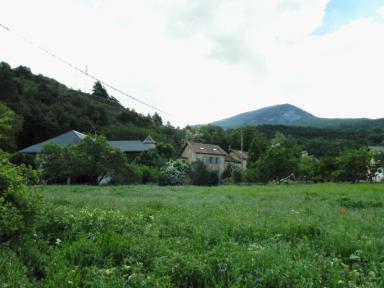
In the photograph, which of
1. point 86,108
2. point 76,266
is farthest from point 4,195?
point 86,108

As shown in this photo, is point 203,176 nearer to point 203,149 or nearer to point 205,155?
point 205,155

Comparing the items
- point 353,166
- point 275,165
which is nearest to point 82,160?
point 275,165

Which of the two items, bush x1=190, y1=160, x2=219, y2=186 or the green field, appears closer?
the green field

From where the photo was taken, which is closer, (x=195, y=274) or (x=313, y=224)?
(x=195, y=274)

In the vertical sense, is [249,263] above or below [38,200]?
below

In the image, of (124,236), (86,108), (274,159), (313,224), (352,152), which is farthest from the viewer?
(86,108)

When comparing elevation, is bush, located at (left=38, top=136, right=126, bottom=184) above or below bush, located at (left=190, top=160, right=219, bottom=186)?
above

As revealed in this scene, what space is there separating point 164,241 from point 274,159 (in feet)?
126

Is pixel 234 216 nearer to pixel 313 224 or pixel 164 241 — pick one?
pixel 313 224

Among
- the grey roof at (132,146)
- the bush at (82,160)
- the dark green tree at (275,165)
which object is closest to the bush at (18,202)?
the bush at (82,160)

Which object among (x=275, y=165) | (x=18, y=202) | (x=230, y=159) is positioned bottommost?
(x=230, y=159)

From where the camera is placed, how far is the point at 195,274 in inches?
178

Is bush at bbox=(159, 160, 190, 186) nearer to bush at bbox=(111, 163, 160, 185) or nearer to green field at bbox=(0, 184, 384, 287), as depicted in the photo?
bush at bbox=(111, 163, 160, 185)

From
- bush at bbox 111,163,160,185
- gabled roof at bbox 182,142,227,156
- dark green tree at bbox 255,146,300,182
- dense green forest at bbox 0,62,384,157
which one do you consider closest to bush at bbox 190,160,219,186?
dark green tree at bbox 255,146,300,182
